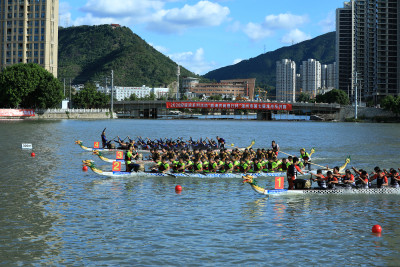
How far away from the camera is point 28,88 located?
404 ft

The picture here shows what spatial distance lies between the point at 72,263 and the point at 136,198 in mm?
10955

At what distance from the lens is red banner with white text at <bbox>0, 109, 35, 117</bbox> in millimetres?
123062

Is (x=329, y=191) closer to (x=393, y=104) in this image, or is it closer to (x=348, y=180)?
(x=348, y=180)

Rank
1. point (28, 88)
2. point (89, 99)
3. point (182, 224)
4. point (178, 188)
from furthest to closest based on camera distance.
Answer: point (89, 99), point (28, 88), point (178, 188), point (182, 224)

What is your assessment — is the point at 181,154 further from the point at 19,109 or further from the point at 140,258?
the point at 19,109

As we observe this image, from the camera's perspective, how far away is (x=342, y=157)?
53688mm

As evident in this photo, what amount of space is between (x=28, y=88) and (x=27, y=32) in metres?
51.1

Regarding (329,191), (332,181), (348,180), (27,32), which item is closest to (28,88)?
(27,32)

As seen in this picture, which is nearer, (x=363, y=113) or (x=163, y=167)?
(x=163, y=167)

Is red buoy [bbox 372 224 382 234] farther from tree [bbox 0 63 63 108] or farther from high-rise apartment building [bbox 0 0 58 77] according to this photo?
high-rise apartment building [bbox 0 0 58 77]

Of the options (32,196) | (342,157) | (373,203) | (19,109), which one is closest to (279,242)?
(373,203)

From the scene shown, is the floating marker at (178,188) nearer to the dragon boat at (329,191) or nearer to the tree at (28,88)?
the dragon boat at (329,191)

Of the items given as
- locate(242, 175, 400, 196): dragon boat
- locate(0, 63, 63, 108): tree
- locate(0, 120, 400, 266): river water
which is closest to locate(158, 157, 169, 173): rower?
locate(0, 120, 400, 266): river water

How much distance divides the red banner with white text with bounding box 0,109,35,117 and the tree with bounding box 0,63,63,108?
165 cm
